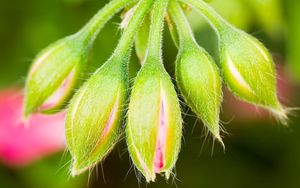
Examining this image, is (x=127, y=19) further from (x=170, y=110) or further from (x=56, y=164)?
(x=56, y=164)

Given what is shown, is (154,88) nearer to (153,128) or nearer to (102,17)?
(153,128)

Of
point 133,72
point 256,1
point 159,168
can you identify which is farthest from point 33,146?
point 159,168

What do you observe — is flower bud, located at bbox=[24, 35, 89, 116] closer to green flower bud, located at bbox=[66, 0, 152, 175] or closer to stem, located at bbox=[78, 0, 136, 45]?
stem, located at bbox=[78, 0, 136, 45]

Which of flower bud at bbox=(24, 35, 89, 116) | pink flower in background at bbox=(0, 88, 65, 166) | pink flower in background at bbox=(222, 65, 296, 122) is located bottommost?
pink flower in background at bbox=(222, 65, 296, 122)

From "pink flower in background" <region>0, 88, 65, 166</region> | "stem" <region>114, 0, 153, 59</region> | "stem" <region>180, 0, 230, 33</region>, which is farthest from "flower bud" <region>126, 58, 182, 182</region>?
"pink flower in background" <region>0, 88, 65, 166</region>

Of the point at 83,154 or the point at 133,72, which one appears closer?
the point at 83,154

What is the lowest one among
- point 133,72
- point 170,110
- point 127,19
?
point 133,72

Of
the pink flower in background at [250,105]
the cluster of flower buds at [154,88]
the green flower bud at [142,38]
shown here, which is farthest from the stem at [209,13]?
the pink flower in background at [250,105]
